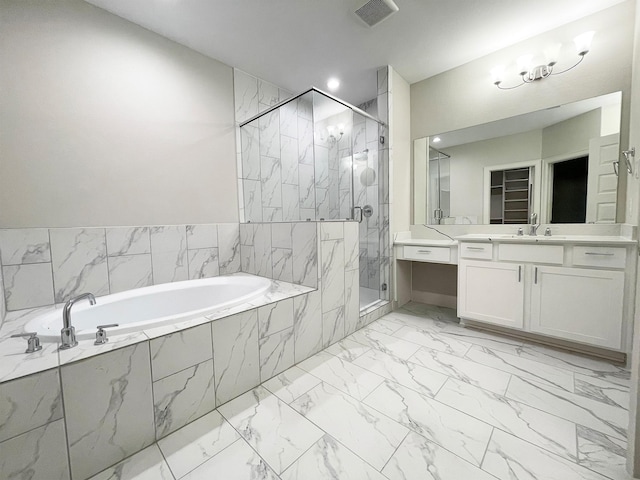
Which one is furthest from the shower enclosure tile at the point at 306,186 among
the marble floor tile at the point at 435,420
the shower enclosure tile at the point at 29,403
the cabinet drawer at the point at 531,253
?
the shower enclosure tile at the point at 29,403

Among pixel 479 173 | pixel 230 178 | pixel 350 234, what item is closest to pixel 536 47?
pixel 479 173

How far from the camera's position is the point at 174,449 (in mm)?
1128

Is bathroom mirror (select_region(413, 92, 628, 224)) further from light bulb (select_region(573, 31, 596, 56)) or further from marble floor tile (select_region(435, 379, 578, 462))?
marble floor tile (select_region(435, 379, 578, 462))

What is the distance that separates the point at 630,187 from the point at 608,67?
3.09 ft

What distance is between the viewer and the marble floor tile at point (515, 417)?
3.66 feet

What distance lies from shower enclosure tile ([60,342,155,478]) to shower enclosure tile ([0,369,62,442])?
29 millimetres

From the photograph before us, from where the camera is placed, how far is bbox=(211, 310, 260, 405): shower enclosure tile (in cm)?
138

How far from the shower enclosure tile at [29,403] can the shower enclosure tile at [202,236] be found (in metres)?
1.45

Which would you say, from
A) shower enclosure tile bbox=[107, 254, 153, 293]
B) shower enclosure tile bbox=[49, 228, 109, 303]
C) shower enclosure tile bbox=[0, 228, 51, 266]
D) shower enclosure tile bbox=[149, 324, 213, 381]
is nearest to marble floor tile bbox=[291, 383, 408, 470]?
shower enclosure tile bbox=[149, 324, 213, 381]

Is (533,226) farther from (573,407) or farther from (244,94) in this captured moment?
(244,94)

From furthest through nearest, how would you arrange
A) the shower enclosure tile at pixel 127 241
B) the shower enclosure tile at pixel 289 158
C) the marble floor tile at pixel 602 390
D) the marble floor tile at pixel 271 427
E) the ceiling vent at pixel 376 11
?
the shower enclosure tile at pixel 289 158
the shower enclosure tile at pixel 127 241
the ceiling vent at pixel 376 11
the marble floor tile at pixel 602 390
the marble floor tile at pixel 271 427

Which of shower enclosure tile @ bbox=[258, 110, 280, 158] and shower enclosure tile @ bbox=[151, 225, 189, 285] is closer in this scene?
shower enclosure tile @ bbox=[151, 225, 189, 285]

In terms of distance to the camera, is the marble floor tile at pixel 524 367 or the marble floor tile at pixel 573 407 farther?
the marble floor tile at pixel 524 367

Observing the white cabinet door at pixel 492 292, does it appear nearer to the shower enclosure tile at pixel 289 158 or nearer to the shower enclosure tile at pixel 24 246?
the shower enclosure tile at pixel 289 158
